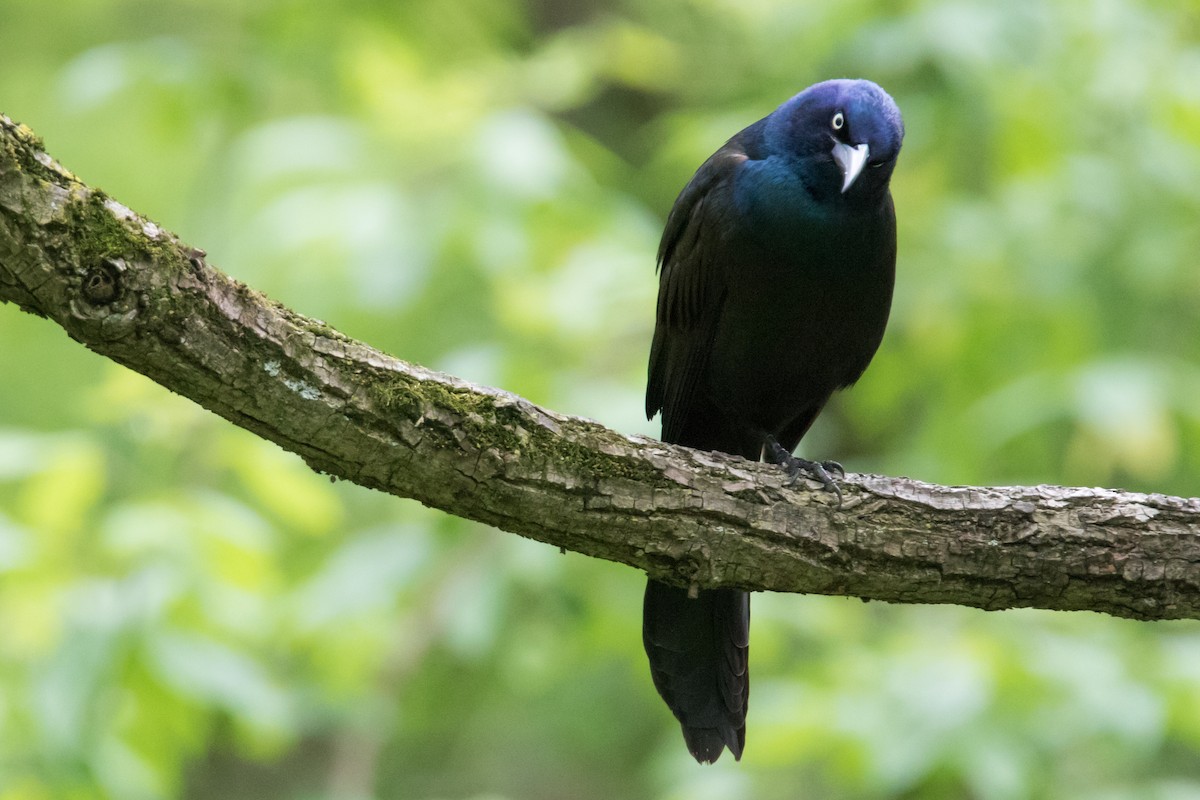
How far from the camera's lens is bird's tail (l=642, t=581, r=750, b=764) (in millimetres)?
3506

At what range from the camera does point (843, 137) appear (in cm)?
354

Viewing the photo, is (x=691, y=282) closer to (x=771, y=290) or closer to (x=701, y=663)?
(x=771, y=290)

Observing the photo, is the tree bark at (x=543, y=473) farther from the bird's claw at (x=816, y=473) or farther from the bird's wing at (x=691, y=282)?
the bird's wing at (x=691, y=282)

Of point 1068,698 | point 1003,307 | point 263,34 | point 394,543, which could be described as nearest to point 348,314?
point 263,34

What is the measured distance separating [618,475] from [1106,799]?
253 cm

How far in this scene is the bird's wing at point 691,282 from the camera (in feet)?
11.9

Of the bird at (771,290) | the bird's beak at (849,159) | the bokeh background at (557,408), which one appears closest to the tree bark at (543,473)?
the bird at (771,290)

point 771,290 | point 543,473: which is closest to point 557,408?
point 771,290

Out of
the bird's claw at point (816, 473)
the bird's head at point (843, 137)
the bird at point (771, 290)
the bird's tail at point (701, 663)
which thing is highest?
the bird's head at point (843, 137)

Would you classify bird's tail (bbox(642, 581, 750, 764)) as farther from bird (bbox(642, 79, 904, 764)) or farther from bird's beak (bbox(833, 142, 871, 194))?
bird's beak (bbox(833, 142, 871, 194))

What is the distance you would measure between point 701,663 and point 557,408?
1.40 m

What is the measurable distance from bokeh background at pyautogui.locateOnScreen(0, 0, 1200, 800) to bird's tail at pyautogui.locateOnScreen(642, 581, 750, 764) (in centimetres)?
61

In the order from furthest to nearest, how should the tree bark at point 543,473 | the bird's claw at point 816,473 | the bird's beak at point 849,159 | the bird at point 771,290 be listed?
1. the bird at point 771,290
2. the bird's beak at point 849,159
3. the bird's claw at point 816,473
4. the tree bark at point 543,473

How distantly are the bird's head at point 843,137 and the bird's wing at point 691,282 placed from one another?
0.20 metres
